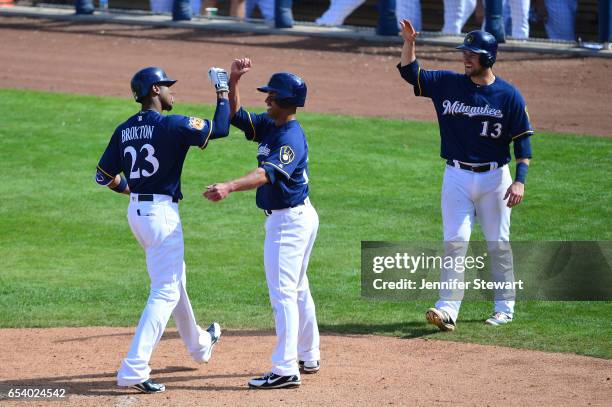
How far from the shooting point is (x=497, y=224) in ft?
23.9

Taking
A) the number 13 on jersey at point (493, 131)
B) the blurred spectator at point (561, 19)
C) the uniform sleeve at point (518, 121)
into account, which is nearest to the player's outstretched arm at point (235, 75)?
the number 13 on jersey at point (493, 131)

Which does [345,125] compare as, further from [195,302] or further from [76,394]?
[76,394]

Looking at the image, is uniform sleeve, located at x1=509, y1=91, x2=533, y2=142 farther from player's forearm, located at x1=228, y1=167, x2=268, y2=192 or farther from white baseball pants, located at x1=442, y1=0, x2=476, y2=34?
white baseball pants, located at x1=442, y1=0, x2=476, y2=34

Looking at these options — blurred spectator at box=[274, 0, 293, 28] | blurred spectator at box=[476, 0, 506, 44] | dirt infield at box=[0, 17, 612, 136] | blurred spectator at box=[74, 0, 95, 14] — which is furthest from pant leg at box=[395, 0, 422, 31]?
blurred spectator at box=[74, 0, 95, 14]

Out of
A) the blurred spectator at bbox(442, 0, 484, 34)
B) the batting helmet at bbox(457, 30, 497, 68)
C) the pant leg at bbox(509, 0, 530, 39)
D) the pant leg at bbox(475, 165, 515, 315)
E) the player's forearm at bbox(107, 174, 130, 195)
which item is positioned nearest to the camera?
the player's forearm at bbox(107, 174, 130, 195)

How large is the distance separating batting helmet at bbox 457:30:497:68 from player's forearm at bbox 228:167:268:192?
2.05 metres

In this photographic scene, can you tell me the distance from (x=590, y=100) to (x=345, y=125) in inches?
137

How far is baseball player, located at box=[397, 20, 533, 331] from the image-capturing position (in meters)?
7.09

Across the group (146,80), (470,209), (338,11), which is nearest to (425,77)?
(470,209)

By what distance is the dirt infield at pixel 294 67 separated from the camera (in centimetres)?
1452

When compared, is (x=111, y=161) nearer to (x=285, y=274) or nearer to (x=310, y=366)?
(x=285, y=274)

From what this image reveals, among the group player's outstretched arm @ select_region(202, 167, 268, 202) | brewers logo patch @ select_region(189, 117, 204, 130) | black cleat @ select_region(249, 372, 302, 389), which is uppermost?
brewers logo patch @ select_region(189, 117, 204, 130)

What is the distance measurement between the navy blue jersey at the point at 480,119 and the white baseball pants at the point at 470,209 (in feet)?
0.39

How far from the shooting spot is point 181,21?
1978cm
